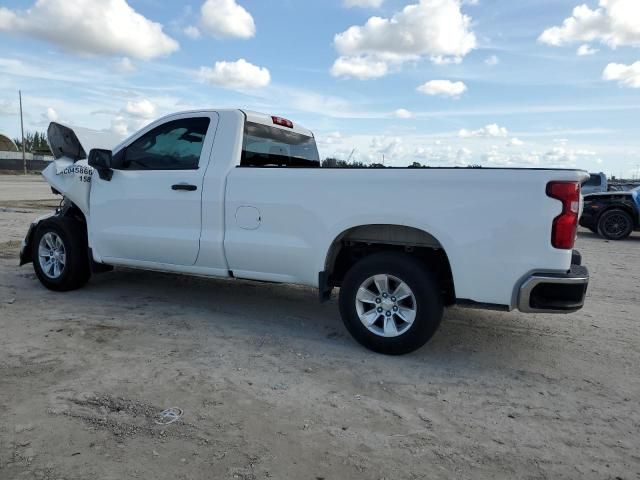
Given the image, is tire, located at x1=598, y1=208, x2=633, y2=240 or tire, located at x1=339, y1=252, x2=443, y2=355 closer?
tire, located at x1=339, y1=252, x2=443, y2=355

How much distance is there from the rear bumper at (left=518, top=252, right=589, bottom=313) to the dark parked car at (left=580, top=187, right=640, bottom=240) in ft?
36.2

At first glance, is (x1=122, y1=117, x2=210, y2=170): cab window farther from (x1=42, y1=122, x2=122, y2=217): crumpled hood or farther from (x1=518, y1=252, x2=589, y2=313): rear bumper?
(x1=518, y1=252, x2=589, y2=313): rear bumper

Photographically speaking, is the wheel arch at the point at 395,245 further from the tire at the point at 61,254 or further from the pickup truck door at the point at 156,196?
the tire at the point at 61,254

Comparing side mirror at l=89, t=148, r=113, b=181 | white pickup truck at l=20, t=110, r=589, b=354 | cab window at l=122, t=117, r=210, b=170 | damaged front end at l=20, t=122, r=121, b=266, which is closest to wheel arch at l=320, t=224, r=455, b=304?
white pickup truck at l=20, t=110, r=589, b=354

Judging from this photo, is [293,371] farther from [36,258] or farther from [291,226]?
[36,258]

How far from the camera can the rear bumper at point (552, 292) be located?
144 inches

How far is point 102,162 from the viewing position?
5.27 meters

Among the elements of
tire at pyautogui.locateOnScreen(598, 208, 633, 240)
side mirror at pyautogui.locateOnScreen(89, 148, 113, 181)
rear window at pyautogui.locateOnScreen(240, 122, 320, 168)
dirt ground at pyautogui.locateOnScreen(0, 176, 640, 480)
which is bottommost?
dirt ground at pyautogui.locateOnScreen(0, 176, 640, 480)

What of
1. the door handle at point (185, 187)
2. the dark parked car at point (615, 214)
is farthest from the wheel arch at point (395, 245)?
the dark parked car at point (615, 214)

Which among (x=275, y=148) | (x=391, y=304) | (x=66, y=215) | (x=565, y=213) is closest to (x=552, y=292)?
(x=565, y=213)

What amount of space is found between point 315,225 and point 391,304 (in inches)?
35.8

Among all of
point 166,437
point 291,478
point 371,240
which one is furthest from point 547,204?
point 166,437

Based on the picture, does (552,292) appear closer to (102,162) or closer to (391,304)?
(391,304)

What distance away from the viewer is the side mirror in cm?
523
